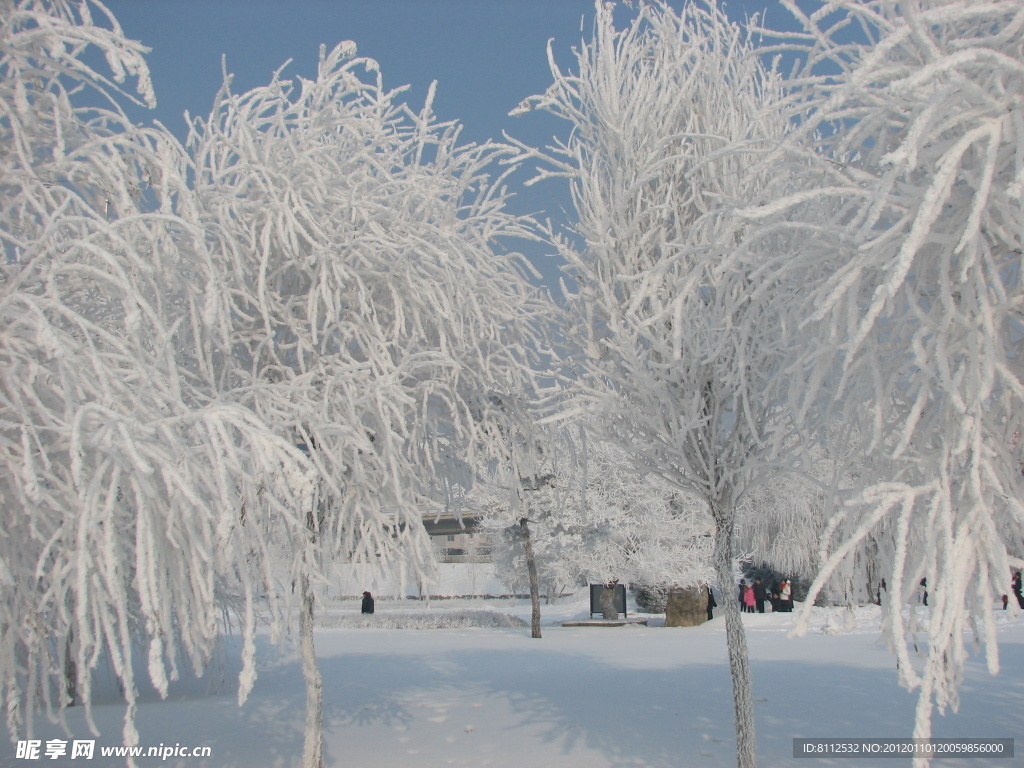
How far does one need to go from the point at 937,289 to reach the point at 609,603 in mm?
22700

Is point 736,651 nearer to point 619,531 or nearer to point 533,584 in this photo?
point 533,584

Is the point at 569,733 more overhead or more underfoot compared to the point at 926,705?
more underfoot

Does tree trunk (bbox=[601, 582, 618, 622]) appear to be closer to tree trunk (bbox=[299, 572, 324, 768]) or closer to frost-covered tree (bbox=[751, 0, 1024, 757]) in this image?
tree trunk (bbox=[299, 572, 324, 768])

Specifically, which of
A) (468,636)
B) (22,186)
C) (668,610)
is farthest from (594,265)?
(668,610)

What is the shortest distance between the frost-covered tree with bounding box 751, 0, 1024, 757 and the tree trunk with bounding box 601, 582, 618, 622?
848 inches

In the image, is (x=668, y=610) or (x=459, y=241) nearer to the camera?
(x=459, y=241)

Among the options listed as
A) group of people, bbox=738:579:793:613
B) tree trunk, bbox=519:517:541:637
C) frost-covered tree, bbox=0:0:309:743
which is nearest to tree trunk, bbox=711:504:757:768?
frost-covered tree, bbox=0:0:309:743

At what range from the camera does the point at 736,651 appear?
7.05 m

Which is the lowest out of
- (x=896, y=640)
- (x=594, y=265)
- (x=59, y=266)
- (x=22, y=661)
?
(x=22, y=661)

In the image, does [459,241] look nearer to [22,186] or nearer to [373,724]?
[22,186]

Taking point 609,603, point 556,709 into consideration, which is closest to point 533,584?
point 609,603

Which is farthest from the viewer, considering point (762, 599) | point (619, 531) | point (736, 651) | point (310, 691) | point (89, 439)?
point (762, 599)

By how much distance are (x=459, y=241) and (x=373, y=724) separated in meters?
5.17

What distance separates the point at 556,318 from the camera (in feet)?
28.4
